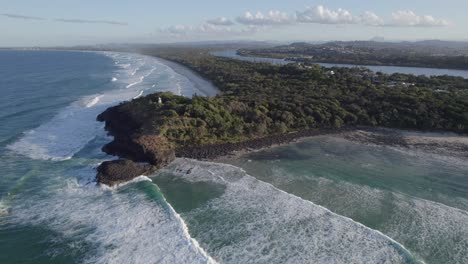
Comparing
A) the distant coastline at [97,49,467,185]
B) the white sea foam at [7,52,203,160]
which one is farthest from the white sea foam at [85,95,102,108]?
the distant coastline at [97,49,467,185]

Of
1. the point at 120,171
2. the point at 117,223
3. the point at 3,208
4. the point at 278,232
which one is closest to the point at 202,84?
the point at 120,171

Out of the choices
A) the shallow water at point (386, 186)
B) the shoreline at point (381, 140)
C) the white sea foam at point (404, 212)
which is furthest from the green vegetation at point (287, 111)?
the white sea foam at point (404, 212)

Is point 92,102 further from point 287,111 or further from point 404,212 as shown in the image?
point 404,212

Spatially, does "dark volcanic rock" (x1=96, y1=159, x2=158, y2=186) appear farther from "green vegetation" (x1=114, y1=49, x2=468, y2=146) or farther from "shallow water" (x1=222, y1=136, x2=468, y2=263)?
"shallow water" (x1=222, y1=136, x2=468, y2=263)

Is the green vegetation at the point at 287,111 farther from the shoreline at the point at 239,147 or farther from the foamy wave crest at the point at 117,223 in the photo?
the foamy wave crest at the point at 117,223

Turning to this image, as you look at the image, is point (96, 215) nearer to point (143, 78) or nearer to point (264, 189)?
point (264, 189)

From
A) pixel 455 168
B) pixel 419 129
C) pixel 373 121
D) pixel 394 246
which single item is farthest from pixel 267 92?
pixel 394 246
